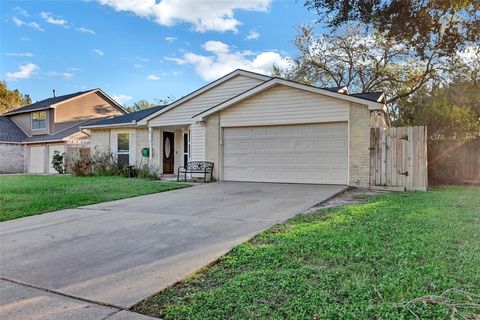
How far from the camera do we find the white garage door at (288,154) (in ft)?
37.8

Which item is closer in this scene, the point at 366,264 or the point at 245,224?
the point at 366,264

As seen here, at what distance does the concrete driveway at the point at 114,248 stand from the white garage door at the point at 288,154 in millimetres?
3129

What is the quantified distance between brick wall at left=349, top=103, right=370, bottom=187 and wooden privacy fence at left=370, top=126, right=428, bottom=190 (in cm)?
16

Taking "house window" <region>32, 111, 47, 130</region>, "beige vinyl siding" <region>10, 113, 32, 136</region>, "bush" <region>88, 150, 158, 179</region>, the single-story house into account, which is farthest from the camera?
"beige vinyl siding" <region>10, 113, 32, 136</region>

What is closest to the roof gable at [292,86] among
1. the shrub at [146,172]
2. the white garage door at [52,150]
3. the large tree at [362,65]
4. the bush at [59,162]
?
the shrub at [146,172]

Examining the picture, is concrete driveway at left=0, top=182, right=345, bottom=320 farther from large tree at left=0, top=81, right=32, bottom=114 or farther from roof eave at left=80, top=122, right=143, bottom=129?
large tree at left=0, top=81, right=32, bottom=114

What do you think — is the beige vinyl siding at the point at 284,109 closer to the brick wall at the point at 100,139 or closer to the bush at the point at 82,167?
the brick wall at the point at 100,139

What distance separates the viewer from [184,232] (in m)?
5.42

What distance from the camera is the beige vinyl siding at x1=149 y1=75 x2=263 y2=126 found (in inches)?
603

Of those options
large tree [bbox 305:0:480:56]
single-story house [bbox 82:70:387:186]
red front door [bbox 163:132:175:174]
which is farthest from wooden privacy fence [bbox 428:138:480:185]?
red front door [bbox 163:132:175:174]

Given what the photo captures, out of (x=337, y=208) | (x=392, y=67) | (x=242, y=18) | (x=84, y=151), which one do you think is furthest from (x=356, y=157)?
(x=84, y=151)

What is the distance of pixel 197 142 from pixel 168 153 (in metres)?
3.24

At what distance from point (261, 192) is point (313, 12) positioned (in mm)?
5190

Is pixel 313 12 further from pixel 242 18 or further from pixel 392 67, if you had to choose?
pixel 392 67
